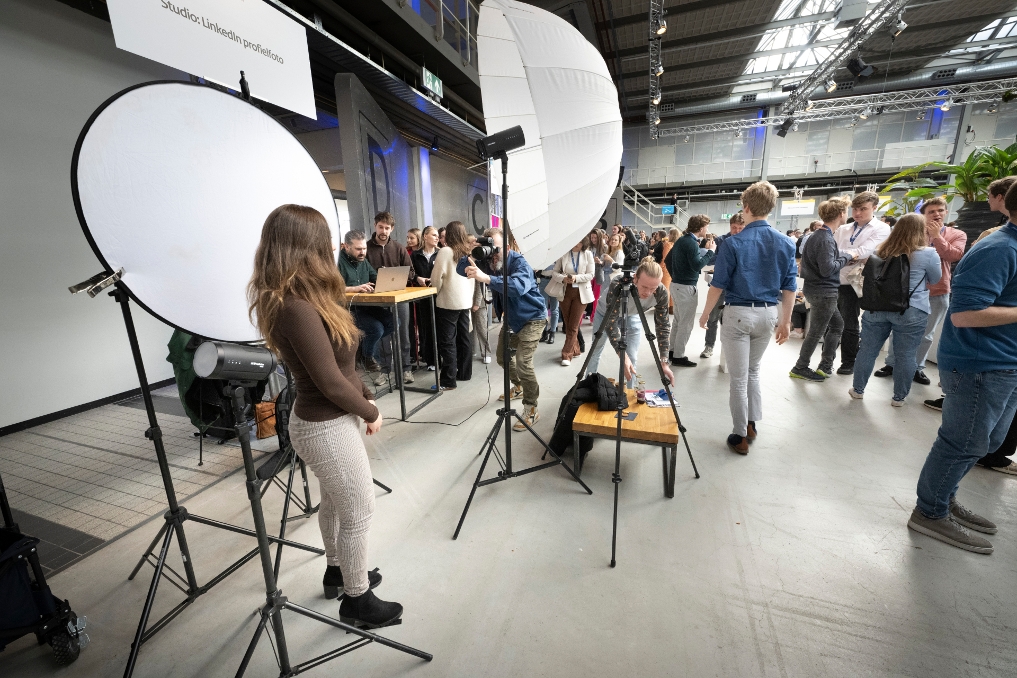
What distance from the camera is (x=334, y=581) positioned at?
1564 mm

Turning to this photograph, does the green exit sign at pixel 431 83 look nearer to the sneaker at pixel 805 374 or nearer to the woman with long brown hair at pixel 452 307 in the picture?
the woman with long brown hair at pixel 452 307

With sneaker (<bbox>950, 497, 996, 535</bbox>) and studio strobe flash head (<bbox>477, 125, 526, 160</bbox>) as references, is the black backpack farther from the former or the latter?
studio strobe flash head (<bbox>477, 125, 526, 160</bbox>)

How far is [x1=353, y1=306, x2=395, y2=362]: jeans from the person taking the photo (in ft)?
12.7

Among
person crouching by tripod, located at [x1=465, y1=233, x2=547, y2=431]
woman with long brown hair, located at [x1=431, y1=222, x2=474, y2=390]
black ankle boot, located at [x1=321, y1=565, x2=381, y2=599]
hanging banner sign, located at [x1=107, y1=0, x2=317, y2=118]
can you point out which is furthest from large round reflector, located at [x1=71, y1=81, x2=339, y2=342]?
woman with long brown hair, located at [x1=431, y1=222, x2=474, y2=390]

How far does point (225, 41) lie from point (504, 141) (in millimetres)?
2013

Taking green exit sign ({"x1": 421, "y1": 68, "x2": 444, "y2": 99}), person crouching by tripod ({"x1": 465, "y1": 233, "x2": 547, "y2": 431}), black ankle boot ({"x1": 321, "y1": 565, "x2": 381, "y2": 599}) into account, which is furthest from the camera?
green exit sign ({"x1": 421, "y1": 68, "x2": 444, "y2": 99})

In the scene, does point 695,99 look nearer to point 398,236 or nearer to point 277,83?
point 398,236

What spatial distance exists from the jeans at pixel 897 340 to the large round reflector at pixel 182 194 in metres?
4.16

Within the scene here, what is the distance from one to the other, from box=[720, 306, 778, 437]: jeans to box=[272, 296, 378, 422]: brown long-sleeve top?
220 centimetres

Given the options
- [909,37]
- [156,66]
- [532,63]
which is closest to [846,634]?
[532,63]

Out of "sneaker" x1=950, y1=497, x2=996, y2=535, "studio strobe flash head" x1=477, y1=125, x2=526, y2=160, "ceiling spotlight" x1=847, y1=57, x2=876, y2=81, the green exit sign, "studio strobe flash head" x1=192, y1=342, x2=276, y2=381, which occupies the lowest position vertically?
"sneaker" x1=950, y1=497, x2=996, y2=535

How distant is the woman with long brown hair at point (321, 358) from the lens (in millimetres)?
1088

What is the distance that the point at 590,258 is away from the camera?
14.7 feet

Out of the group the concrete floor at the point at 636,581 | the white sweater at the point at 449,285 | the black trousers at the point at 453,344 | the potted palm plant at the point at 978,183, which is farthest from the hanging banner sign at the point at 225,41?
the potted palm plant at the point at 978,183
